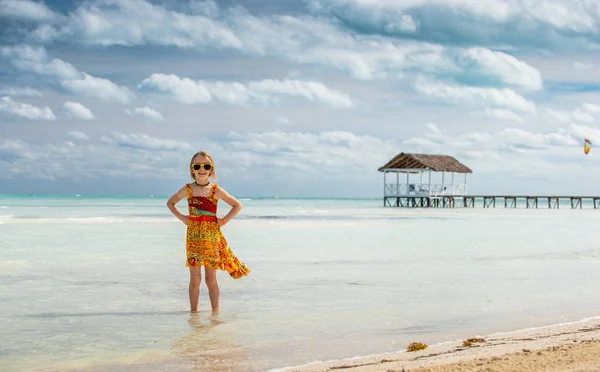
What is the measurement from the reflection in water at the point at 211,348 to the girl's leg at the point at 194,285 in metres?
0.29

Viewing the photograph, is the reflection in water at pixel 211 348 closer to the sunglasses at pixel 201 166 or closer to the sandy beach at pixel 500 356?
the sandy beach at pixel 500 356

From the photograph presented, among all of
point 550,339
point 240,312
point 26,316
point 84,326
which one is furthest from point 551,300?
point 26,316

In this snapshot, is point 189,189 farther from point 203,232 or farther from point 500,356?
point 500,356

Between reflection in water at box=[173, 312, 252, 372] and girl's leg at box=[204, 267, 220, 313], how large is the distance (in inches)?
13.5

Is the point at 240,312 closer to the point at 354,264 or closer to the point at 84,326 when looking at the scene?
the point at 84,326

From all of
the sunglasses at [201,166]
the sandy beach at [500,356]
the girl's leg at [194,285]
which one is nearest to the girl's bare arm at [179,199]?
the sunglasses at [201,166]

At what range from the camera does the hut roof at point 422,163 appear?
164ft

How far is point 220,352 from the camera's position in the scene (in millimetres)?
5391

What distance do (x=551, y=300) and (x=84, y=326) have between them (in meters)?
5.21

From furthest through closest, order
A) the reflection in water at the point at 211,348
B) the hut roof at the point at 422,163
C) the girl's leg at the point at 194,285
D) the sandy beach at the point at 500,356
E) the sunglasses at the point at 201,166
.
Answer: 1. the hut roof at the point at 422,163
2. the girl's leg at the point at 194,285
3. the sunglasses at the point at 201,166
4. the reflection in water at the point at 211,348
5. the sandy beach at the point at 500,356

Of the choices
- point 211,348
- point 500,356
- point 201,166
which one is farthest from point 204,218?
point 500,356

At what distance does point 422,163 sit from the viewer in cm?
4947

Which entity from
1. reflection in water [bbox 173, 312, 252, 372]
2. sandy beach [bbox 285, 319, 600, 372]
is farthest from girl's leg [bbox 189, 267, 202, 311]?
sandy beach [bbox 285, 319, 600, 372]

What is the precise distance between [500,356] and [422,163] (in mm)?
45546
